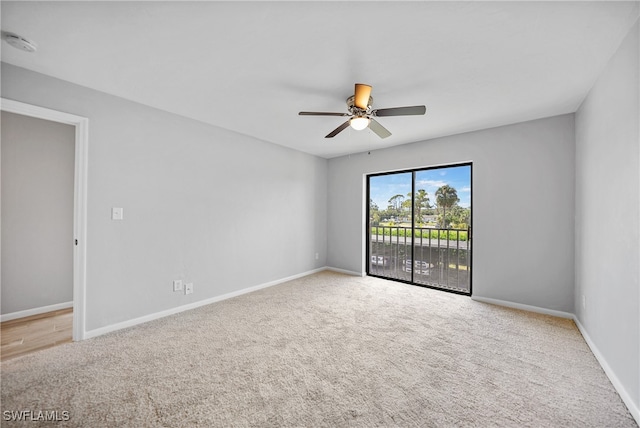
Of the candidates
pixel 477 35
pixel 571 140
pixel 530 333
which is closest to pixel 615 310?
pixel 530 333

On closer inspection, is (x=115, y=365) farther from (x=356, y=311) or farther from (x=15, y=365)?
(x=356, y=311)

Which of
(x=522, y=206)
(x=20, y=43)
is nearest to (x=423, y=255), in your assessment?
(x=522, y=206)

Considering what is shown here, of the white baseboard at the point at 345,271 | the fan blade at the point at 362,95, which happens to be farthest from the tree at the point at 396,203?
the fan blade at the point at 362,95

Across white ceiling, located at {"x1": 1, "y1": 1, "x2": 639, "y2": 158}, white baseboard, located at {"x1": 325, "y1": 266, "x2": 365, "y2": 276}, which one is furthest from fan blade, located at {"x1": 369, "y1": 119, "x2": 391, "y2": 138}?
white baseboard, located at {"x1": 325, "y1": 266, "x2": 365, "y2": 276}

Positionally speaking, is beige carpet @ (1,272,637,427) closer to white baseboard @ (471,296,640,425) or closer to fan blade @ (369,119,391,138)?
white baseboard @ (471,296,640,425)

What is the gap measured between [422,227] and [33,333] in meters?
→ 5.12

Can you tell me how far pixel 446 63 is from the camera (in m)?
1.96

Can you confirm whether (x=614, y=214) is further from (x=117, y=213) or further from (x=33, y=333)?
(x=33, y=333)

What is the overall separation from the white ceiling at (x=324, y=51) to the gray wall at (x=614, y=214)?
0.84 feet

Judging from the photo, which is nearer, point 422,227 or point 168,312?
point 168,312

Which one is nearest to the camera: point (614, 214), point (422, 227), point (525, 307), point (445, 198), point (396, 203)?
point (614, 214)

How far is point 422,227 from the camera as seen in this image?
4270mm

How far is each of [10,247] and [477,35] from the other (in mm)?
5052

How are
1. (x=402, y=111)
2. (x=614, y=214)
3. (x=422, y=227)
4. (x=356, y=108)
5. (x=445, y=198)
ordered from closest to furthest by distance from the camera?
(x=614, y=214), (x=402, y=111), (x=356, y=108), (x=445, y=198), (x=422, y=227)
